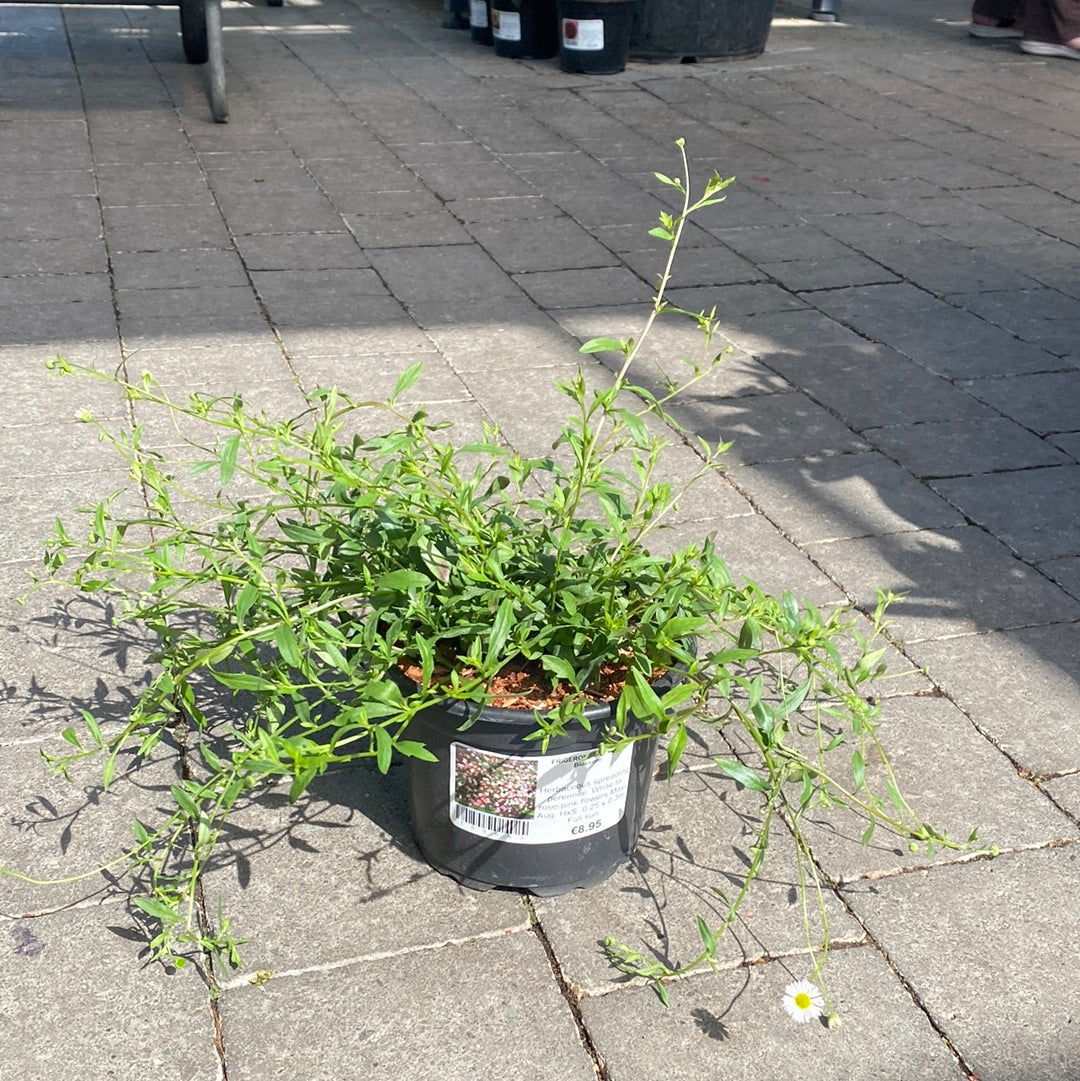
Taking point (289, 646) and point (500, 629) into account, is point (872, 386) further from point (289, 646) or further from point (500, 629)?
point (289, 646)

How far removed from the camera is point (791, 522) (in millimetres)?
3557

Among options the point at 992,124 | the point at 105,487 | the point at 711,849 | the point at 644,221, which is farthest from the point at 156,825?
the point at 992,124

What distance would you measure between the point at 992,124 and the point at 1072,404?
4.29 m

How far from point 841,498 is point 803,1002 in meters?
1.90

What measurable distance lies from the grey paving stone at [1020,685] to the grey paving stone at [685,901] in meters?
0.60

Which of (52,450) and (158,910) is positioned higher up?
(158,910)

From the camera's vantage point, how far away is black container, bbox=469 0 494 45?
960 centimetres

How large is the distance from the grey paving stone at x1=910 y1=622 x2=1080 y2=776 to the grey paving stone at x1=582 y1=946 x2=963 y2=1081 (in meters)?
0.76

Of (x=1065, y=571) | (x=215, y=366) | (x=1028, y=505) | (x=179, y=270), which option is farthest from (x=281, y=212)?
(x=1065, y=571)

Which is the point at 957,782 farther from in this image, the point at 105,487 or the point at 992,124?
the point at 992,124

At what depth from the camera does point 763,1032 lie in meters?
2.03

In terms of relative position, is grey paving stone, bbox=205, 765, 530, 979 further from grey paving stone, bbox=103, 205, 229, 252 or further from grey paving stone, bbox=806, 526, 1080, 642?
grey paving stone, bbox=103, 205, 229, 252

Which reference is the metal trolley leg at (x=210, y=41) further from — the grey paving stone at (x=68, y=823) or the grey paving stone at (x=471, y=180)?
the grey paving stone at (x=68, y=823)

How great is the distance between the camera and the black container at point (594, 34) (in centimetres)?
867
